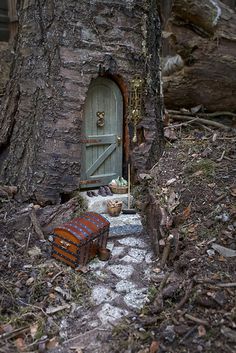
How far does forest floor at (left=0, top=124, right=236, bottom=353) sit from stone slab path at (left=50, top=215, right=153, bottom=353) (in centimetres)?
5

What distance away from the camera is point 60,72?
15.4 ft

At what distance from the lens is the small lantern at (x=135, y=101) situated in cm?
514

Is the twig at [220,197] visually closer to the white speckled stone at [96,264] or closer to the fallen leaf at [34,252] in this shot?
the white speckled stone at [96,264]

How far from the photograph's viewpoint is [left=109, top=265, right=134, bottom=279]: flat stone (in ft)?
12.8

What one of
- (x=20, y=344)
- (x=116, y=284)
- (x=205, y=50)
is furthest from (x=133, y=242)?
(x=205, y=50)

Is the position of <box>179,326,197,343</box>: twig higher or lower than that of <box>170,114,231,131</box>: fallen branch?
lower

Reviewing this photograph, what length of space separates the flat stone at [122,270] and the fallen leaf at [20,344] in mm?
1315

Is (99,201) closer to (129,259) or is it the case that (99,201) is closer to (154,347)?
(129,259)

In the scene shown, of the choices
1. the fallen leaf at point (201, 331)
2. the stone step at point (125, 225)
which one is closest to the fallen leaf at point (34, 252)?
the stone step at point (125, 225)

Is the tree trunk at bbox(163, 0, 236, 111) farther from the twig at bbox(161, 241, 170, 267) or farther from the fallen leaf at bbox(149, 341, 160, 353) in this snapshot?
the fallen leaf at bbox(149, 341, 160, 353)

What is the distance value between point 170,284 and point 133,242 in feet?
3.96

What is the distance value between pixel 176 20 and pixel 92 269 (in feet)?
15.9

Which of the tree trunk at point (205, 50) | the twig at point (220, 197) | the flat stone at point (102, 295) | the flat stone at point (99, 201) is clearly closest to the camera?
the flat stone at point (102, 295)

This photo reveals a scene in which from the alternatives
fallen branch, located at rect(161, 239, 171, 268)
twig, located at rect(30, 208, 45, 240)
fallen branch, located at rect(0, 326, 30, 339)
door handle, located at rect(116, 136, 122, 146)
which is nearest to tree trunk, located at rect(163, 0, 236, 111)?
door handle, located at rect(116, 136, 122, 146)
